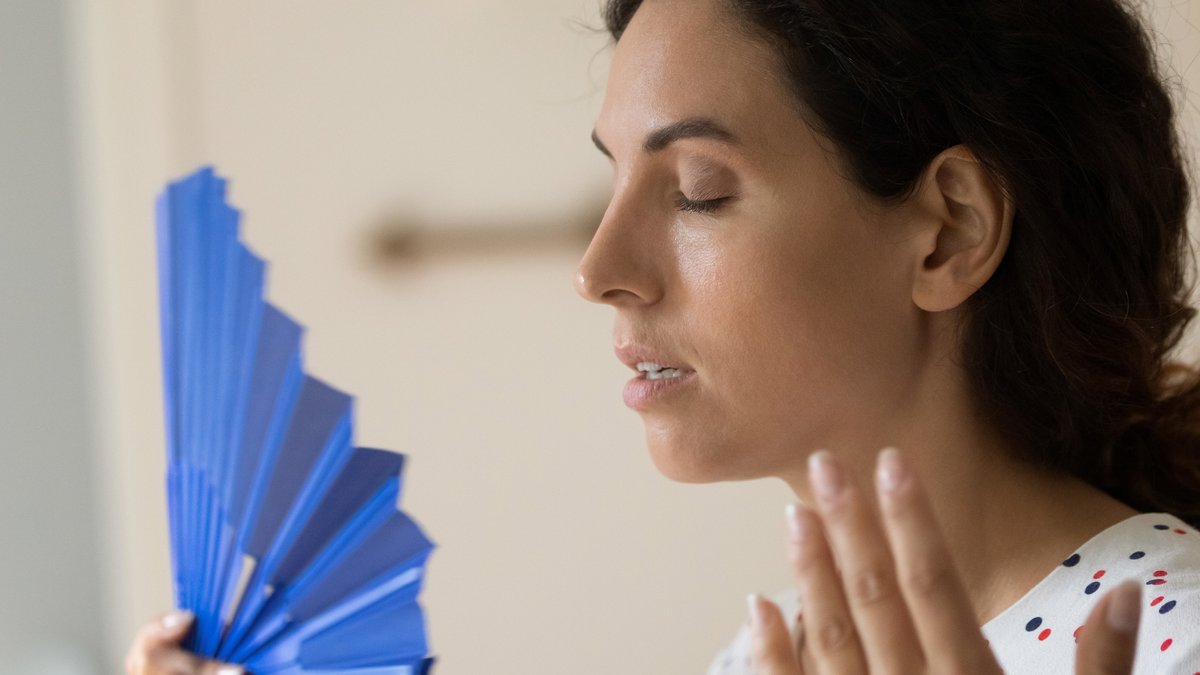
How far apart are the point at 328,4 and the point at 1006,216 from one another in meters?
1.13

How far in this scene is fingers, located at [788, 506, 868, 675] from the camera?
0.52 metres

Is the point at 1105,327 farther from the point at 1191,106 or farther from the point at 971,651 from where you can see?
the point at 1191,106

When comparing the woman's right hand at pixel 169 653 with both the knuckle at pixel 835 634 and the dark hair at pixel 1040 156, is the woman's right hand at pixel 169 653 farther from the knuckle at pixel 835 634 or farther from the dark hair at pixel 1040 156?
the dark hair at pixel 1040 156

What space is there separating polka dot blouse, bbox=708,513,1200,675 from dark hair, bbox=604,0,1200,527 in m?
0.10

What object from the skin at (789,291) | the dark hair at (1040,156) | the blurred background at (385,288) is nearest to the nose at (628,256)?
the skin at (789,291)

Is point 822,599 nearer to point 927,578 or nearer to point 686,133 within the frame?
point 927,578

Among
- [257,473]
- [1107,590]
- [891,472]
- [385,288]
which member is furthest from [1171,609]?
[385,288]

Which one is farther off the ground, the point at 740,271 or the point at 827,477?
the point at 740,271

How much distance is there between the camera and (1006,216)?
862 millimetres

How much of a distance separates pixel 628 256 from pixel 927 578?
403 millimetres

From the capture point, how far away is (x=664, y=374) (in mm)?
877

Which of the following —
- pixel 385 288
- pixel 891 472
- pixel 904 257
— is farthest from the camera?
pixel 385 288

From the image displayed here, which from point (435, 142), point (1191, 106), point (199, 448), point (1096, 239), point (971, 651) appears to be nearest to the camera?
point (971, 651)

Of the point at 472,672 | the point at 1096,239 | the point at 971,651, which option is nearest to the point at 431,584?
the point at 472,672
